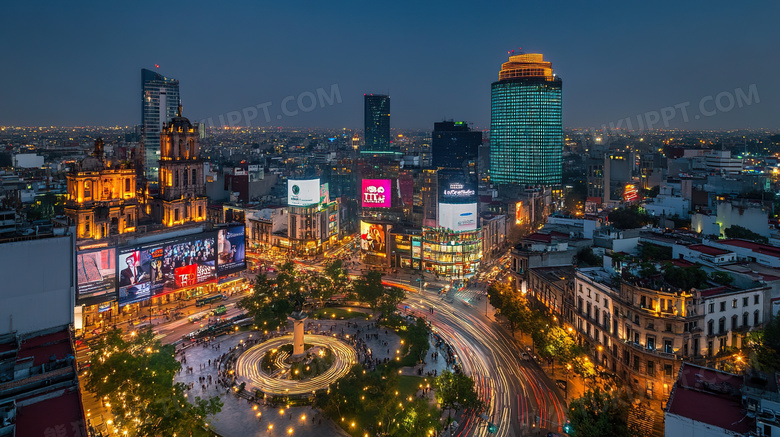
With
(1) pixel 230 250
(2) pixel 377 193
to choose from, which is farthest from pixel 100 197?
(2) pixel 377 193

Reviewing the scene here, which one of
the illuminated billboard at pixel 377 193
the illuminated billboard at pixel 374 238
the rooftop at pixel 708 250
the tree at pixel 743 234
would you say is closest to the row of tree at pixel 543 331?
the rooftop at pixel 708 250

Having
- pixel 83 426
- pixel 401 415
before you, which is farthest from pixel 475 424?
pixel 83 426

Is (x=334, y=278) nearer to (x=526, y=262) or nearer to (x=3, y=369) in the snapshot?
(x=526, y=262)

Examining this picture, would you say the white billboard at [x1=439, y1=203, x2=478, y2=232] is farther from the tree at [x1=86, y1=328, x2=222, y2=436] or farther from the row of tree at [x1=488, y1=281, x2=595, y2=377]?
the tree at [x1=86, y1=328, x2=222, y2=436]

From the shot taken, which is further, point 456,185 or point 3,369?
point 456,185

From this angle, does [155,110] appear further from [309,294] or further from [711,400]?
[711,400]

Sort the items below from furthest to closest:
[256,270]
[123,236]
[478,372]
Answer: [256,270] < [123,236] < [478,372]
